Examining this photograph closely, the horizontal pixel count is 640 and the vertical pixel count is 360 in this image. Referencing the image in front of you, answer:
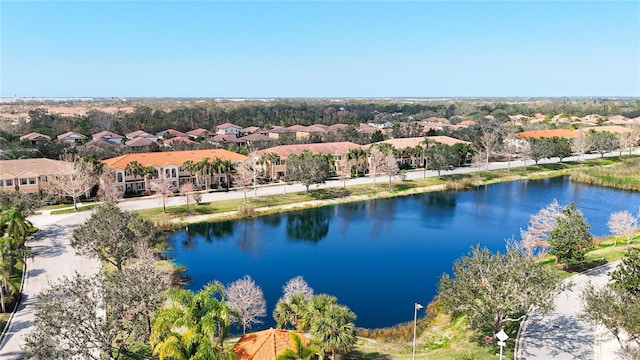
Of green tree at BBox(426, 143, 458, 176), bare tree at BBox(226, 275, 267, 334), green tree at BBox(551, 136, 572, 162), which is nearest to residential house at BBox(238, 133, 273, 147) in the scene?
green tree at BBox(426, 143, 458, 176)

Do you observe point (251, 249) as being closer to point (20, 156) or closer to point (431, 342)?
point (431, 342)

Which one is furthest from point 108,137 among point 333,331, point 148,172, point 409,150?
point 333,331

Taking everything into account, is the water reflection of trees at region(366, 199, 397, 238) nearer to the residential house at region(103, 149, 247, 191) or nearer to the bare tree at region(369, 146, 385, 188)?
the bare tree at region(369, 146, 385, 188)

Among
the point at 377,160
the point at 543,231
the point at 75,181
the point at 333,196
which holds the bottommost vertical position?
the point at 333,196

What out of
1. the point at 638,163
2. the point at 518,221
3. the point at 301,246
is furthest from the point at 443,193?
the point at 638,163

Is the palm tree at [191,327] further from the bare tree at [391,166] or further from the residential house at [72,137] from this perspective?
the residential house at [72,137]

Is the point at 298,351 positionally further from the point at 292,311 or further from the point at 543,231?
the point at 543,231
